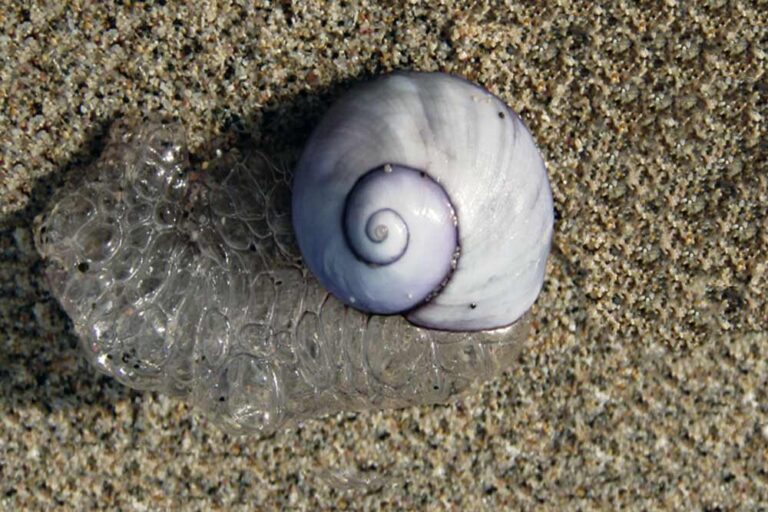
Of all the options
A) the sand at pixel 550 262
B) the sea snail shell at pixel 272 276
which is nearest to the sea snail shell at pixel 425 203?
the sea snail shell at pixel 272 276

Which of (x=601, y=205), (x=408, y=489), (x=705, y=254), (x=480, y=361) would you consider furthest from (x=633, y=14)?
(x=408, y=489)

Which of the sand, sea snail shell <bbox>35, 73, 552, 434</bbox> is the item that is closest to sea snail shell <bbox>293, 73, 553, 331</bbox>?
sea snail shell <bbox>35, 73, 552, 434</bbox>

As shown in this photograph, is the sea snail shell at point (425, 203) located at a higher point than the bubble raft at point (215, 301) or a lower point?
higher

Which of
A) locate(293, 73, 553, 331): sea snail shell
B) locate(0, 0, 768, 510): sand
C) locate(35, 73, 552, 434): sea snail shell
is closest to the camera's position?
locate(293, 73, 553, 331): sea snail shell

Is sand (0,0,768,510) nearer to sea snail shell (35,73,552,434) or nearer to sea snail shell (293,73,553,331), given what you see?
sea snail shell (35,73,552,434)

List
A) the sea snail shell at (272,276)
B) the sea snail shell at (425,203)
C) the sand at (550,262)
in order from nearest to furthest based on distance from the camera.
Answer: the sea snail shell at (425,203)
the sea snail shell at (272,276)
the sand at (550,262)

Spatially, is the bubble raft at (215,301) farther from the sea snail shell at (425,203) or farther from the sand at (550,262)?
the sea snail shell at (425,203)

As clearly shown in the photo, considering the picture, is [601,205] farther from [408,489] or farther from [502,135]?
[408,489]

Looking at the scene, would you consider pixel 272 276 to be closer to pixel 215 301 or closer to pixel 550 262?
pixel 215 301
